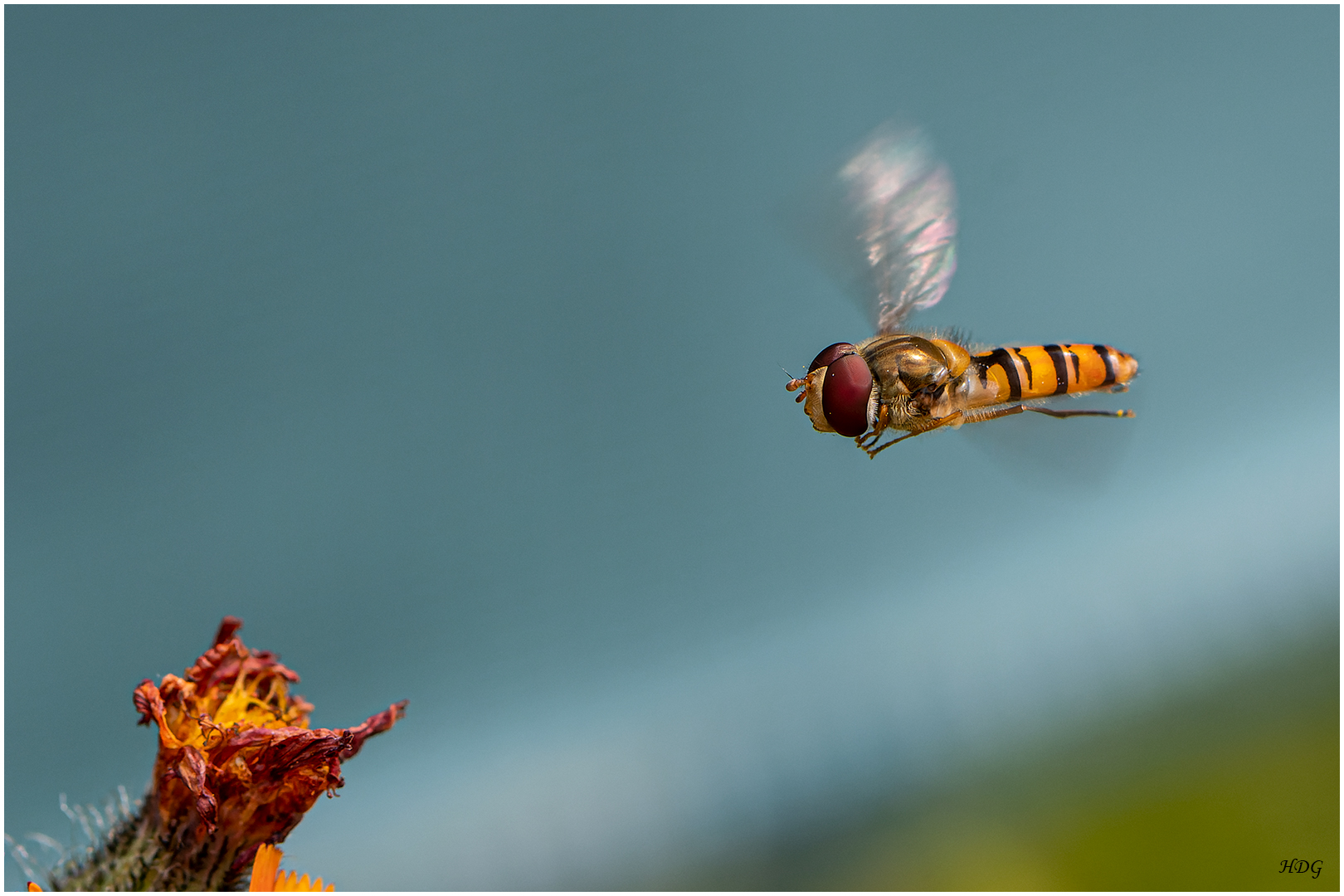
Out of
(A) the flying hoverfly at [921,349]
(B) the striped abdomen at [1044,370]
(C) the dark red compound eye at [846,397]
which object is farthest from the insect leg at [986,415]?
(C) the dark red compound eye at [846,397]

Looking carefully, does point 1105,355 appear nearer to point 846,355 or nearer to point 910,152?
point 910,152

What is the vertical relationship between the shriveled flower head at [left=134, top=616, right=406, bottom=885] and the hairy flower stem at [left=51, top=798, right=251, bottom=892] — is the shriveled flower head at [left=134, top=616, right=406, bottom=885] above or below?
above

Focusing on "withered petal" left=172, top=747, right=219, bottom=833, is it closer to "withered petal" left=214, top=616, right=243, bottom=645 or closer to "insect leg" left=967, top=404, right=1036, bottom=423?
"withered petal" left=214, top=616, right=243, bottom=645

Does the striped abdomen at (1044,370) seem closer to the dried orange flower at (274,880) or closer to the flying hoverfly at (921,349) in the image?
the flying hoverfly at (921,349)

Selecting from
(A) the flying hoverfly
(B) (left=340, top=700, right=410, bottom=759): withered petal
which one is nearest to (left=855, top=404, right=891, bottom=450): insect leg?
(A) the flying hoverfly

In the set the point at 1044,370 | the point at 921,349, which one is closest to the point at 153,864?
the point at 921,349

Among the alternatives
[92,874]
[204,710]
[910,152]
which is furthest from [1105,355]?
[92,874]
